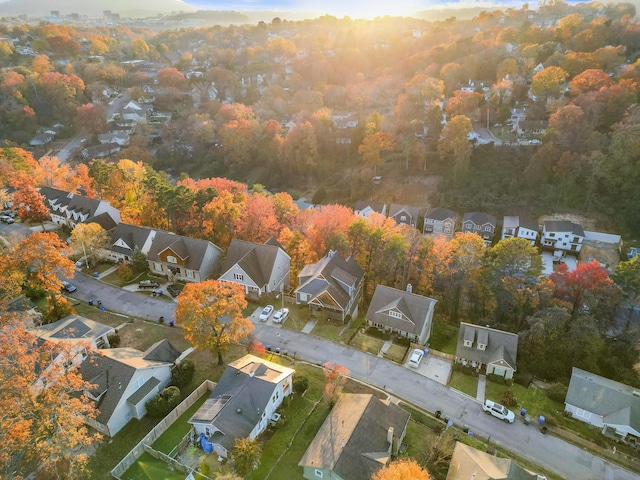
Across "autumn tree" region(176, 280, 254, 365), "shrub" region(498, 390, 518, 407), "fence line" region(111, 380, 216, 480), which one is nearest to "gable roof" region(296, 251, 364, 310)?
"autumn tree" region(176, 280, 254, 365)

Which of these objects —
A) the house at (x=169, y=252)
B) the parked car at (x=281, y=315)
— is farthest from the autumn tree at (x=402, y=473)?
the house at (x=169, y=252)

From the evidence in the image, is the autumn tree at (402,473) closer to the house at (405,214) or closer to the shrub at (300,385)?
the shrub at (300,385)

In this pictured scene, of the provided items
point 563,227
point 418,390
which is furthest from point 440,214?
point 418,390

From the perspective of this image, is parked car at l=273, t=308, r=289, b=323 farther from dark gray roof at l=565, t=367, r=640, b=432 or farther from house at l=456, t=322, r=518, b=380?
dark gray roof at l=565, t=367, r=640, b=432

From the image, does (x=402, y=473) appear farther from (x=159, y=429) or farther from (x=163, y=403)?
(x=163, y=403)

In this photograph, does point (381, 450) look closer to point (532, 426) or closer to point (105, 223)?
point (532, 426)
